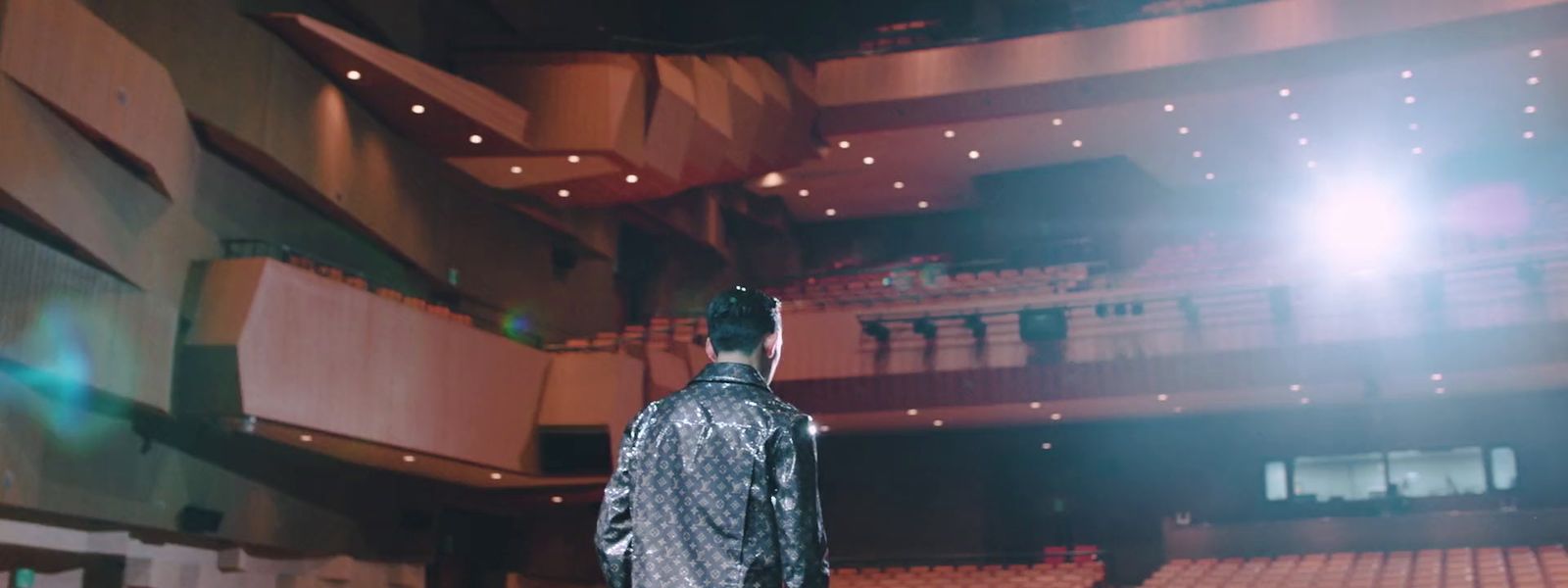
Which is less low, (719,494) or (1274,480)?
(1274,480)

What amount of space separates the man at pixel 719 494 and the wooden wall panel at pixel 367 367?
22.2ft

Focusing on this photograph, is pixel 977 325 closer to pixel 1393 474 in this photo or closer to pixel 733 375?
pixel 1393 474

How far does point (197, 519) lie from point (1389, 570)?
770 cm

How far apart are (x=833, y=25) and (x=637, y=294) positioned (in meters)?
3.45

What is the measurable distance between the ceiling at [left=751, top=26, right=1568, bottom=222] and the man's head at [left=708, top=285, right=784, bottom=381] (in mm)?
10773

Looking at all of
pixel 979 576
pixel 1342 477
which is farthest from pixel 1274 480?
pixel 979 576

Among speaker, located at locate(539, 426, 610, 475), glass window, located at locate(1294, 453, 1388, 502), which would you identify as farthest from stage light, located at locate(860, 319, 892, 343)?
glass window, located at locate(1294, 453, 1388, 502)

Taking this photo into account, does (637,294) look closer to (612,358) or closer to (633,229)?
(633,229)

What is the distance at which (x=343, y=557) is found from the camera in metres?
10.4

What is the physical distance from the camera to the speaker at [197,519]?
8.71m

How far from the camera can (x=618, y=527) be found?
1932mm

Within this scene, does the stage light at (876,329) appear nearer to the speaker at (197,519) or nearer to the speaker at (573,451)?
the speaker at (573,451)

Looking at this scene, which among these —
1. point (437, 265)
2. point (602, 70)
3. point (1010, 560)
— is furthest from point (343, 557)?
point (1010, 560)

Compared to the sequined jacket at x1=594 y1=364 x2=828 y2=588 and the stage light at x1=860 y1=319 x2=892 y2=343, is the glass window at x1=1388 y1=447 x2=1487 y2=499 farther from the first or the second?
the sequined jacket at x1=594 y1=364 x2=828 y2=588
